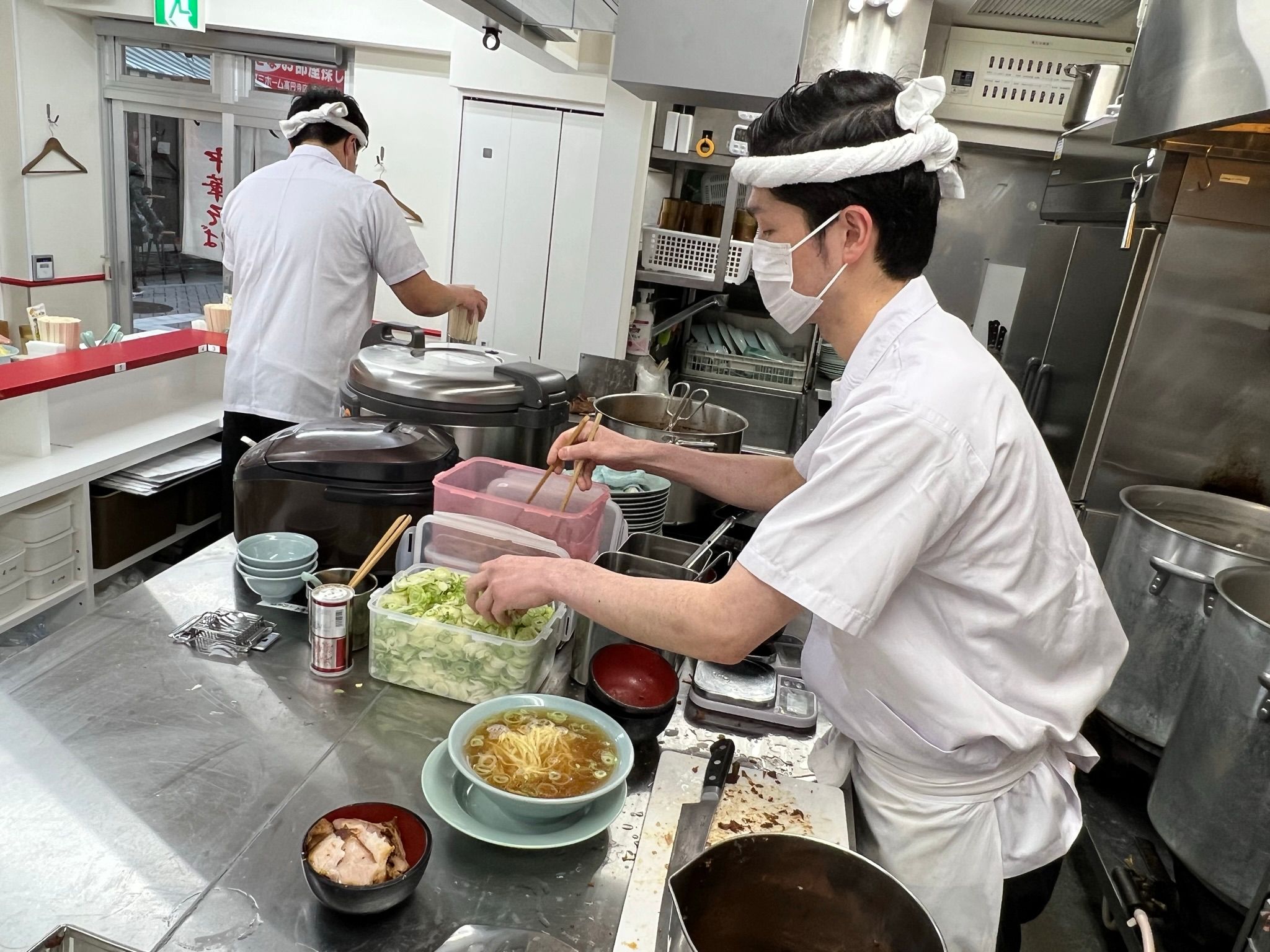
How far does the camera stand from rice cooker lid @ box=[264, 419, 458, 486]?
164 centimetres

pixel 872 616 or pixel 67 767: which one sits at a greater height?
pixel 872 616

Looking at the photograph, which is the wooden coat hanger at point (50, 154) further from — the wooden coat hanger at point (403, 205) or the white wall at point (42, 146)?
the wooden coat hanger at point (403, 205)

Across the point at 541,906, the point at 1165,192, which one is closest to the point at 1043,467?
the point at 541,906

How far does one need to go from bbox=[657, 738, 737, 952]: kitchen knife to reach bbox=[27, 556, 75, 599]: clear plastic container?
104 inches

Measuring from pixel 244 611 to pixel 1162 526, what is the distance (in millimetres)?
2607

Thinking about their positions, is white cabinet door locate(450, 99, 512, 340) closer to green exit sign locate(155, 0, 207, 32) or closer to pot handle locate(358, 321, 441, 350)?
pot handle locate(358, 321, 441, 350)

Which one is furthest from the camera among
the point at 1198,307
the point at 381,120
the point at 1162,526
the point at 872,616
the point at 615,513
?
the point at 381,120

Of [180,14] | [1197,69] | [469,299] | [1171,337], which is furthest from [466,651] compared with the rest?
[180,14]

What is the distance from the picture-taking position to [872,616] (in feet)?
3.31

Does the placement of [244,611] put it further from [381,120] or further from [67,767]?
[381,120]

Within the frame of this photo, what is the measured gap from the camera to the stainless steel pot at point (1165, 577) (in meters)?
2.58

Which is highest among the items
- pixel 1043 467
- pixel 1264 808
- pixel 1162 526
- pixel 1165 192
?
pixel 1165 192

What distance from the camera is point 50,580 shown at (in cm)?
288

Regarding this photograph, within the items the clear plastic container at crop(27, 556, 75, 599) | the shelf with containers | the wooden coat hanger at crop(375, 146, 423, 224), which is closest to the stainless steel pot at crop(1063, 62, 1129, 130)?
the shelf with containers
